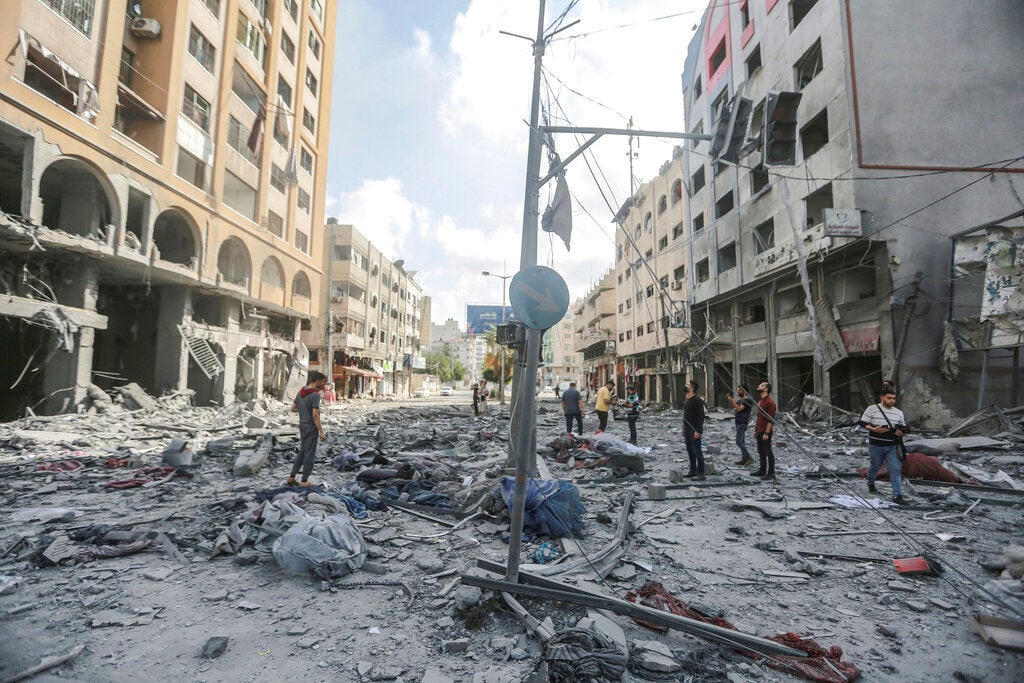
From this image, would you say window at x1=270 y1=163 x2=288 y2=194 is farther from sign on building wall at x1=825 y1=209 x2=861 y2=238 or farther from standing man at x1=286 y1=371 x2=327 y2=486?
sign on building wall at x1=825 y1=209 x2=861 y2=238

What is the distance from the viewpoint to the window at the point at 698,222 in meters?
30.1

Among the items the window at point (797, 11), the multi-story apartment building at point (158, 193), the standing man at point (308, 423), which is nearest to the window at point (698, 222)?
the window at point (797, 11)

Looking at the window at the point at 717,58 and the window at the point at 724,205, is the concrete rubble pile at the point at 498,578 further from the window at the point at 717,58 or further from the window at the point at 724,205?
the window at the point at 717,58

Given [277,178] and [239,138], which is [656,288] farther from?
[239,138]

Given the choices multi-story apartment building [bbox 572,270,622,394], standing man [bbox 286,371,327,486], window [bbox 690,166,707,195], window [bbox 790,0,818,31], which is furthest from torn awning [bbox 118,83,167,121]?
multi-story apartment building [bbox 572,270,622,394]

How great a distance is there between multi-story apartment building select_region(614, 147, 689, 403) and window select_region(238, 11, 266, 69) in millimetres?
24000

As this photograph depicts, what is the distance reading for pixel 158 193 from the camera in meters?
20.3

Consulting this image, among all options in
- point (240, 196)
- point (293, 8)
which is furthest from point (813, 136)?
point (293, 8)

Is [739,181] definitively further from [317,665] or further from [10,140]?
[10,140]

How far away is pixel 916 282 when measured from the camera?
1597 centimetres

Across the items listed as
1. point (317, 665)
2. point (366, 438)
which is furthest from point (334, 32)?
point (317, 665)

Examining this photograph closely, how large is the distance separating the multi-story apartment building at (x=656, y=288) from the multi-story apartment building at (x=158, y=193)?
22.8 meters

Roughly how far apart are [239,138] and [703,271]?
1148 inches

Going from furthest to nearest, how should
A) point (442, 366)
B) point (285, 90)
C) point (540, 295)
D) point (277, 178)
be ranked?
point (442, 366)
point (285, 90)
point (277, 178)
point (540, 295)
